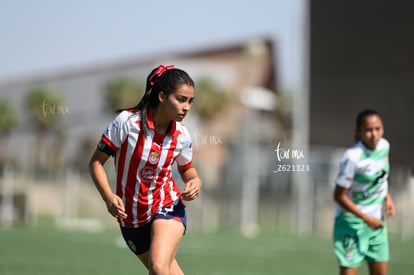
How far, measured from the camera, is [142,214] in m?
6.18

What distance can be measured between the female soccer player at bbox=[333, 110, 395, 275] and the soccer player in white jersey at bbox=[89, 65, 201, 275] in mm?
1823

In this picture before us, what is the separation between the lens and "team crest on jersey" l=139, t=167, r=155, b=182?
6.16m

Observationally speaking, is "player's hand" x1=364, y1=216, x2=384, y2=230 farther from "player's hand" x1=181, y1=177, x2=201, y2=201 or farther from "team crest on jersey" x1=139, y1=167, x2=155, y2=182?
"team crest on jersey" x1=139, y1=167, x2=155, y2=182

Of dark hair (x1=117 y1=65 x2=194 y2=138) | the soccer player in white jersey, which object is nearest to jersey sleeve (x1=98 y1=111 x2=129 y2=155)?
the soccer player in white jersey

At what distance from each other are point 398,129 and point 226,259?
11720mm

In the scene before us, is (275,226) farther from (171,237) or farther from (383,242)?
(171,237)

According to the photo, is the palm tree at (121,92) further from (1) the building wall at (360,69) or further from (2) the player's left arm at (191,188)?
(2) the player's left arm at (191,188)

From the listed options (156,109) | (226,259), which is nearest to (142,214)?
(156,109)

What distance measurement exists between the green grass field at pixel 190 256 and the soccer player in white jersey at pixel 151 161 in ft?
14.5

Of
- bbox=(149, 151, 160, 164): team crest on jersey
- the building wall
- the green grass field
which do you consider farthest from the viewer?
the building wall

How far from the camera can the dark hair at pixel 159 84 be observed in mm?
6086

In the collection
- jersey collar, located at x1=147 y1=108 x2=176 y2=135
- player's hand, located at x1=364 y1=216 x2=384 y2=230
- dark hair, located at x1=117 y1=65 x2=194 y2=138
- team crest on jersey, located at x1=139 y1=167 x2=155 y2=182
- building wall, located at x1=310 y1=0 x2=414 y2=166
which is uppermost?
building wall, located at x1=310 y1=0 x2=414 y2=166
